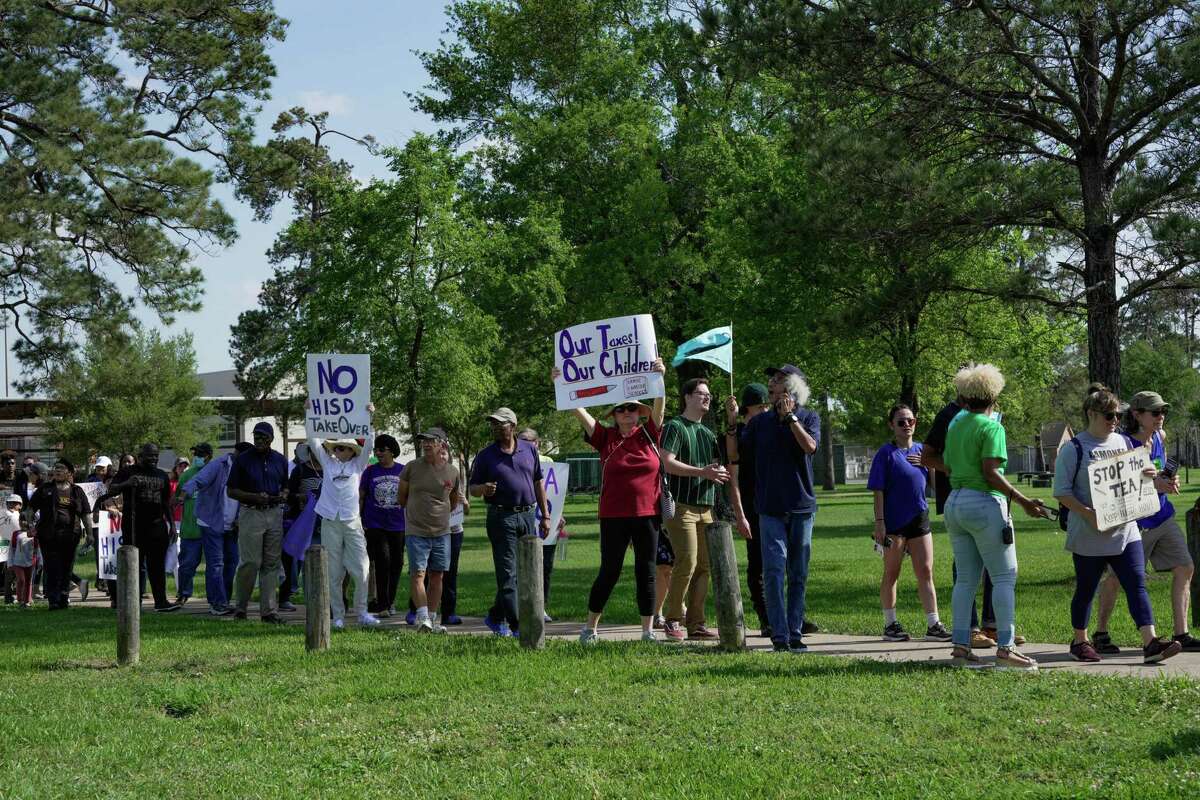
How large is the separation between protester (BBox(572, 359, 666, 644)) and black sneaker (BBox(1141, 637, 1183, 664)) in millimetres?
3602

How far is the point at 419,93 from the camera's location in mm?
44375

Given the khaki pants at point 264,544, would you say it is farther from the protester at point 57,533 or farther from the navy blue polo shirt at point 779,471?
the navy blue polo shirt at point 779,471

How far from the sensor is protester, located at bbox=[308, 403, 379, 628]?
12.6 m

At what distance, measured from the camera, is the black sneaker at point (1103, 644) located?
388 inches

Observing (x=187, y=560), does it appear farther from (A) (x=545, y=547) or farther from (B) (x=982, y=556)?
(B) (x=982, y=556)

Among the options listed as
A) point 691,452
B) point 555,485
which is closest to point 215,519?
point 555,485

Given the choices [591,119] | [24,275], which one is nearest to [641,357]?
[24,275]

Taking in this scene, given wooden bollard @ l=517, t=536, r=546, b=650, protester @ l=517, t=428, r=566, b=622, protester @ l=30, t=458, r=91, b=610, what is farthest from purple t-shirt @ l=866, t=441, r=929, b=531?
protester @ l=30, t=458, r=91, b=610

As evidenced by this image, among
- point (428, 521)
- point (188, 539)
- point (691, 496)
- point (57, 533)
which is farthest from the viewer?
point (57, 533)

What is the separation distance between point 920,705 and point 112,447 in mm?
58543

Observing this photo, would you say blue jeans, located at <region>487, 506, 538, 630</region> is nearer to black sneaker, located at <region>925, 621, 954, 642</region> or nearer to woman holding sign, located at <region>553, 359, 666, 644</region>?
woman holding sign, located at <region>553, 359, 666, 644</region>

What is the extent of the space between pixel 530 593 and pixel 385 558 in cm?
376

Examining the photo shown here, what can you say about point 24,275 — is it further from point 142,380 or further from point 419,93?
point 142,380

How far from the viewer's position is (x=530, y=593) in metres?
10.5
